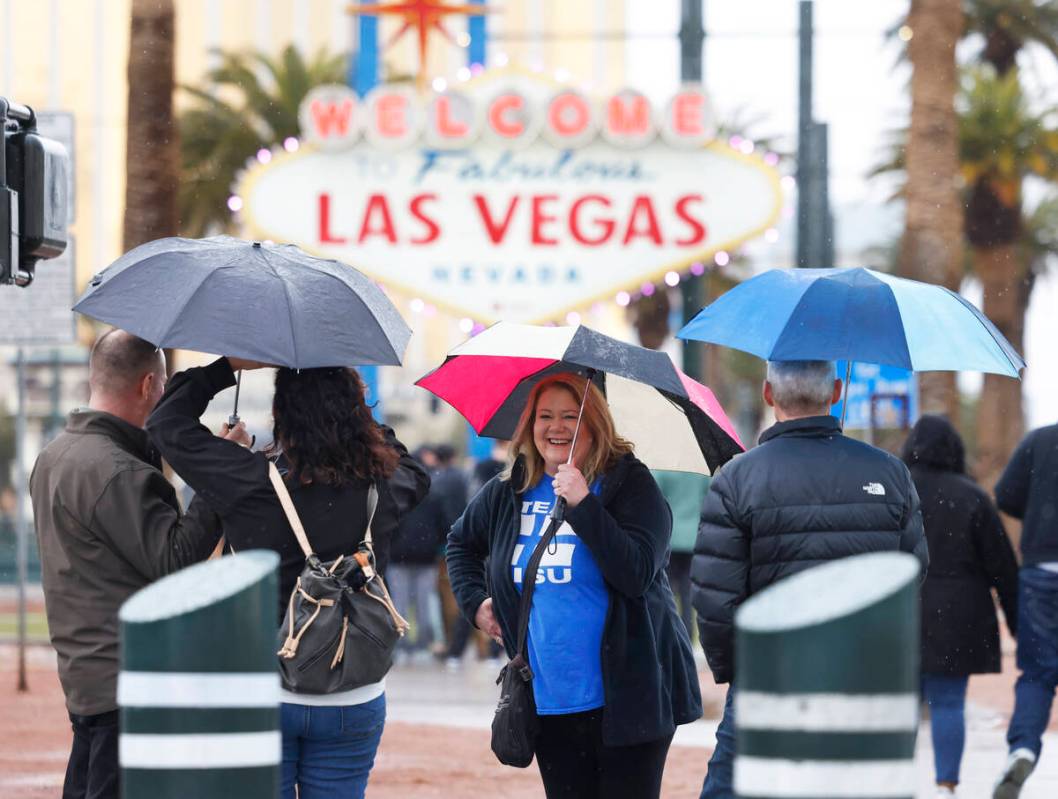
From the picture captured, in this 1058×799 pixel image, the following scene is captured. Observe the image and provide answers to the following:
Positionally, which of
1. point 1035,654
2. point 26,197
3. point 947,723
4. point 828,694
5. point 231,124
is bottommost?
point 947,723

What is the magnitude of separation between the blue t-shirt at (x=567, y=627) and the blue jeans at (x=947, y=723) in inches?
153

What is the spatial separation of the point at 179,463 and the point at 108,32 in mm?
96525

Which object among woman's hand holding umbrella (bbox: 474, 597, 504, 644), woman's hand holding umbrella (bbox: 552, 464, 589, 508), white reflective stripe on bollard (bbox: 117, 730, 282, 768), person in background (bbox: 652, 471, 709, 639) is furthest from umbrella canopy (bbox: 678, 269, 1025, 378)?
person in background (bbox: 652, 471, 709, 639)

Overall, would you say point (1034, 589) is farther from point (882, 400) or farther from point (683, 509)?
point (882, 400)

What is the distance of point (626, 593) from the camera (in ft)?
17.2

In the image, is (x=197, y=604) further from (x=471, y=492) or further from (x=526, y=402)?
(x=471, y=492)

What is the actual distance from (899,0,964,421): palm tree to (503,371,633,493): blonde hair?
946 cm

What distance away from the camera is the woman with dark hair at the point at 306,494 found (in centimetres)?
482

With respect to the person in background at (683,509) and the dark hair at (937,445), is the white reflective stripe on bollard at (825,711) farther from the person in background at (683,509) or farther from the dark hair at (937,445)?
the person in background at (683,509)

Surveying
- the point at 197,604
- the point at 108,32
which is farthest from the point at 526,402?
the point at 108,32

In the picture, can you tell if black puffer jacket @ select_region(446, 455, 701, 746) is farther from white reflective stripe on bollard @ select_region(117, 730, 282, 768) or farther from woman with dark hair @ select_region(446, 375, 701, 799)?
white reflective stripe on bollard @ select_region(117, 730, 282, 768)

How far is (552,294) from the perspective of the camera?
19750 mm

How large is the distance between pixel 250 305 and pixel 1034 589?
16.0 feet

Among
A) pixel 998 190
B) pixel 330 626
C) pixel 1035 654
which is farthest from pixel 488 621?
pixel 998 190
